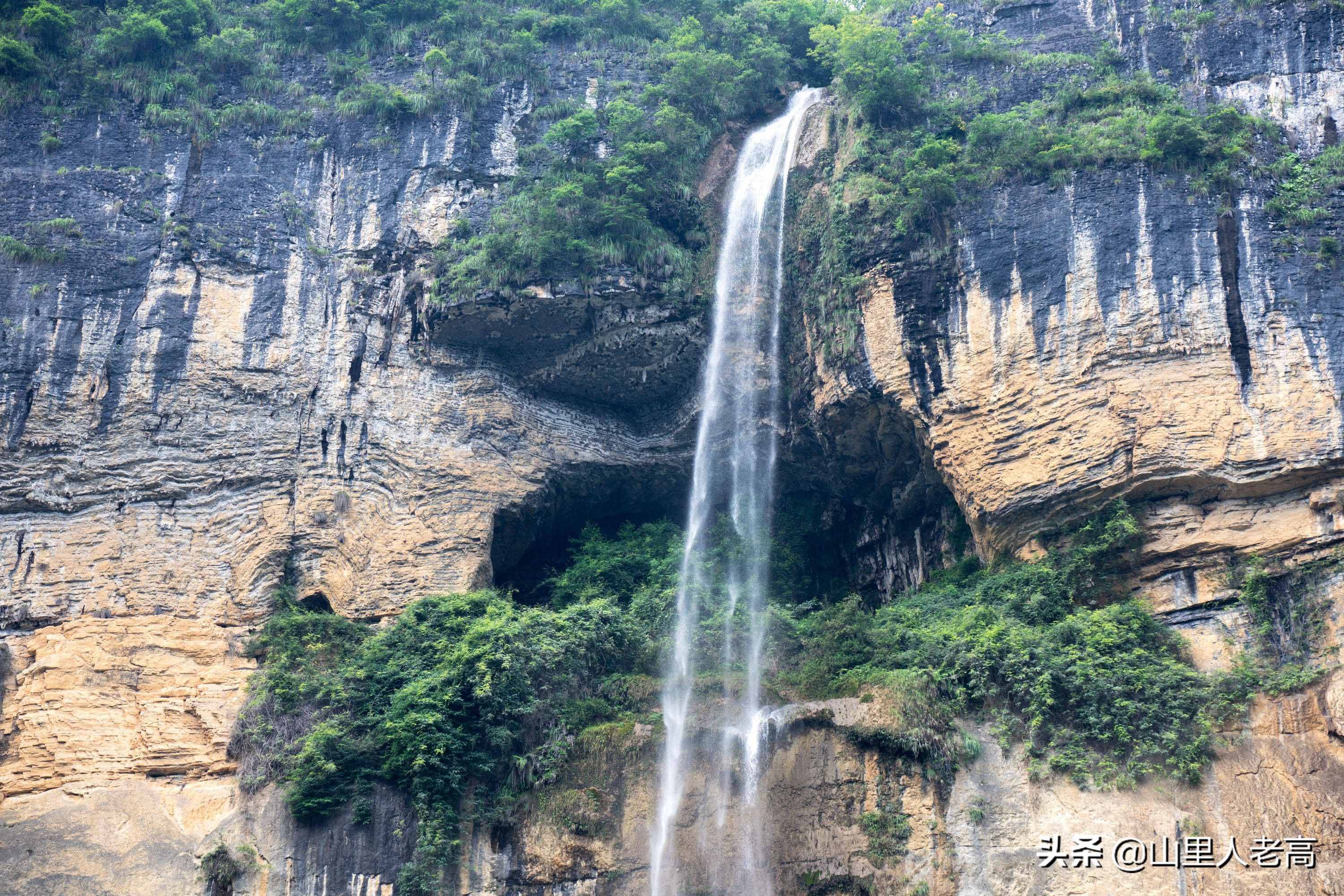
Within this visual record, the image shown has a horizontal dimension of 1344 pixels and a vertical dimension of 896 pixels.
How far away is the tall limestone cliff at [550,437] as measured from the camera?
1520 cm

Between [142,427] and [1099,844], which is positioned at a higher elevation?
[142,427]

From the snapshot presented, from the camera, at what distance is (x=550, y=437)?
825 inches

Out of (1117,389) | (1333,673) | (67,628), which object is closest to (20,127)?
(67,628)

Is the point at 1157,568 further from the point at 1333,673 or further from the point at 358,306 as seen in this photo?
the point at 358,306

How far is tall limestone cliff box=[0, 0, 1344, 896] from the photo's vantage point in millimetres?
15195

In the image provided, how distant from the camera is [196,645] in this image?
17.8m

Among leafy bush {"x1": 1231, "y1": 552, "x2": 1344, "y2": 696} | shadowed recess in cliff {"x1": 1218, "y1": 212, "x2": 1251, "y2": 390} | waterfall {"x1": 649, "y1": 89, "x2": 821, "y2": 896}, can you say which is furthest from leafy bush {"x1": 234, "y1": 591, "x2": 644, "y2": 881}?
shadowed recess in cliff {"x1": 1218, "y1": 212, "x2": 1251, "y2": 390}

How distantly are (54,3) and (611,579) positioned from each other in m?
13.3

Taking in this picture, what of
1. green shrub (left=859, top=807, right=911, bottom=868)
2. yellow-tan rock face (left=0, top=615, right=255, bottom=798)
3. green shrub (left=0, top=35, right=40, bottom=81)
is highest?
green shrub (left=0, top=35, right=40, bottom=81)

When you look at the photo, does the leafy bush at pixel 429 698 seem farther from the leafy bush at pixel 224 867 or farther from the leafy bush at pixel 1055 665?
the leafy bush at pixel 1055 665

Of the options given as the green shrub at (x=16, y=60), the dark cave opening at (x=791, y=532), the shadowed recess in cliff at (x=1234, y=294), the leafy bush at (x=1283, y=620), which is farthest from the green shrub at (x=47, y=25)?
the leafy bush at (x=1283, y=620)

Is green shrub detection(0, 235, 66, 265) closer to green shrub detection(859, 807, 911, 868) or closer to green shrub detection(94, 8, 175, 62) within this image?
green shrub detection(94, 8, 175, 62)

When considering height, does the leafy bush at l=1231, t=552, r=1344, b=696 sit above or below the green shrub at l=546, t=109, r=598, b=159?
below

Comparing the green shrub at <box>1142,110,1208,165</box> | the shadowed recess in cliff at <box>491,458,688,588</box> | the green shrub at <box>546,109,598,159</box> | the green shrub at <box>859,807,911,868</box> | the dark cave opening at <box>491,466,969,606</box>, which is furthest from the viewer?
the green shrub at <box>546,109,598,159</box>
